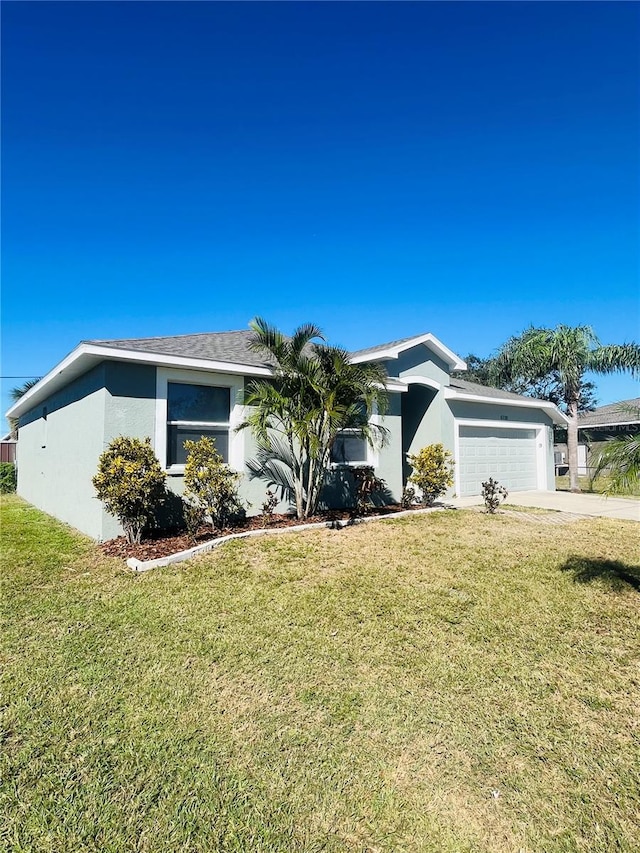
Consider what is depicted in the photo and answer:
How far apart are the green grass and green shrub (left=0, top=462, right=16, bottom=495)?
17.0 m

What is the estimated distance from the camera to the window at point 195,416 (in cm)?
821

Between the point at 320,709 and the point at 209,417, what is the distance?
21.1 ft

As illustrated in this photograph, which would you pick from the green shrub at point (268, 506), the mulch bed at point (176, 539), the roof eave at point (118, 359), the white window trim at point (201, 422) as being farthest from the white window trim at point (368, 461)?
the roof eave at point (118, 359)

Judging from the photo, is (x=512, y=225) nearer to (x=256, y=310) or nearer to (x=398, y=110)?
(x=398, y=110)

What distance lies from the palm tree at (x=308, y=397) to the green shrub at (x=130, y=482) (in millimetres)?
2014

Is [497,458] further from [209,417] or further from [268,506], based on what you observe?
[209,417]

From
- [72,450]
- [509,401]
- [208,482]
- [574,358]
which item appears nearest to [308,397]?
[208,482]

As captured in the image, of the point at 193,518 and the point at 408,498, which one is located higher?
the point at 193,518

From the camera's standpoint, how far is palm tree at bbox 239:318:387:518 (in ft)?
26.8

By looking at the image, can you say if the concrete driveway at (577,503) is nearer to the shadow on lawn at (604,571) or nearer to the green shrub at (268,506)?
the shadow on lawn at (604,571)

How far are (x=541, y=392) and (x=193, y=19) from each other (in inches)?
918

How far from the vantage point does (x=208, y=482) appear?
7.61m

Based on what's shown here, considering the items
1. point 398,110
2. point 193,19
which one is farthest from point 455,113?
point 193,19

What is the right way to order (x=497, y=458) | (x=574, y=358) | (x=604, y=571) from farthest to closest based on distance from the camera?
(x=574, y=358), (x=497, y=458), (x=604, y=571)
